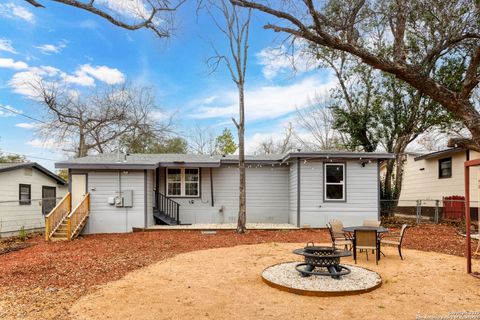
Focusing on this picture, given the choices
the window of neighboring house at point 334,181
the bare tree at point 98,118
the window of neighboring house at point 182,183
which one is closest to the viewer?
the window of neighboring house at point 334,181

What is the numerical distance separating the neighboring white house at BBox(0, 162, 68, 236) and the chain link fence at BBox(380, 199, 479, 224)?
15.7 metres

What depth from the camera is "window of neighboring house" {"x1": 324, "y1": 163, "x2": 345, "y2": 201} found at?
46.5ft

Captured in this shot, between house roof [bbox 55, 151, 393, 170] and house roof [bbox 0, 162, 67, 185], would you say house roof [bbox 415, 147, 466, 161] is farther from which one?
house roof [bbox 0, 162, 67, 185]

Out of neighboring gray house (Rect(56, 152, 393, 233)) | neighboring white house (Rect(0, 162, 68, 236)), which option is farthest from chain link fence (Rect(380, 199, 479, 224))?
neighboring white house (Rect(0, 162, 68, 236))

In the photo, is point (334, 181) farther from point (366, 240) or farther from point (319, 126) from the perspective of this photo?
point (319, 126)

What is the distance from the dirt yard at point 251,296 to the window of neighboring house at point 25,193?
11080 millimetres

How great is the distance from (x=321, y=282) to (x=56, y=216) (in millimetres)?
9774

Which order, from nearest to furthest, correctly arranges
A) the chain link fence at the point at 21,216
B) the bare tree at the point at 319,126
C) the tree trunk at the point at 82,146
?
the chain link fence at the point at 21,216, the tree trunk at the point at 82,146, the bare tree at the point at 319,126

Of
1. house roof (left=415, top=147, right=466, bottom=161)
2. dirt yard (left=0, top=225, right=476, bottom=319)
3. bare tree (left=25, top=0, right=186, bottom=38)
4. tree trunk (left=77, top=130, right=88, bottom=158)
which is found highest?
bare tree (left=25, top=0, right=186, bottom=38)

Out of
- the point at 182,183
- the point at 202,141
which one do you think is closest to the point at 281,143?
the point at 202,141

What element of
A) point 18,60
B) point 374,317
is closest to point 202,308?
point 374,317

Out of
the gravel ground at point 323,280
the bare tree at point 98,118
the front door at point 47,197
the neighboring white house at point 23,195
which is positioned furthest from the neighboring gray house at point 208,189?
the bare tree at point 98,118

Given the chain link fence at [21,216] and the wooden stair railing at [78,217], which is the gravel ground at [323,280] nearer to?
the wooden stair railing at [78,217]

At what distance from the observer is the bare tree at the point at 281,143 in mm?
32147
